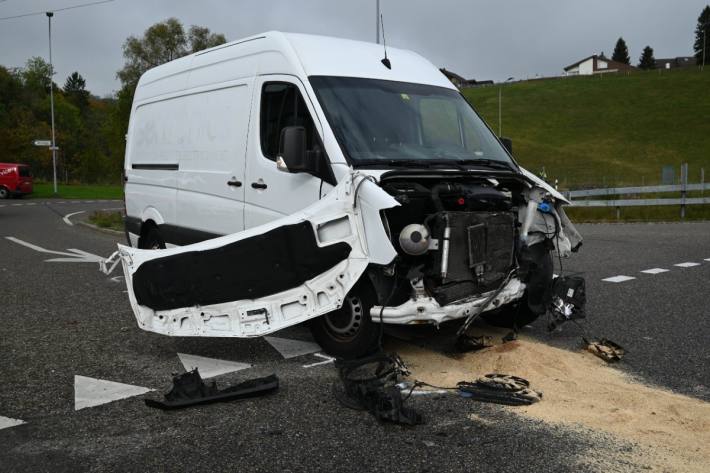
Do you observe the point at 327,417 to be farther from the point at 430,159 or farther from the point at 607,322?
the point at 607,322

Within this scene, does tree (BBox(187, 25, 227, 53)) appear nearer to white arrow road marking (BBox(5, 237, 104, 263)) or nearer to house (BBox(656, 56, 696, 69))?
white arrow road marking (BBox(5, 237, 104, 263))

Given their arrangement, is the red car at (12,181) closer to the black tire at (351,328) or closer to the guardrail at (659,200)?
the guardrail at (659,200)

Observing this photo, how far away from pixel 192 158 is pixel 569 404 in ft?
15.6

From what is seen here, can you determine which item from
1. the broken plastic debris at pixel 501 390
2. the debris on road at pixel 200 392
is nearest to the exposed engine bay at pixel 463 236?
the broken plastic debris at pixel 501 390

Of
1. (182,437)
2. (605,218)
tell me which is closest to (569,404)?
(182,437)

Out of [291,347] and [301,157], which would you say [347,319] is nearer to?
[291,347]

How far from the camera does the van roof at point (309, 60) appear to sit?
19.5ft

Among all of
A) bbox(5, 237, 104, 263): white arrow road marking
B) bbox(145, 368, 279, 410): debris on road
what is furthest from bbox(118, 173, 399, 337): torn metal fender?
bbox(5, 237, 104, 263): white arrow road marking

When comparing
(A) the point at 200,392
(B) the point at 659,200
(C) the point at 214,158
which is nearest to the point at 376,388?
(A) the point at 200,392

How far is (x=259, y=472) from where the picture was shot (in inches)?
135

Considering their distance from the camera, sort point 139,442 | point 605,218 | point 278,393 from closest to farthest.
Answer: point 139,442 < point 278,393 < point 605,218

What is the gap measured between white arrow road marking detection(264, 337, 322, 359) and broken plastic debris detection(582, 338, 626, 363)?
7.52ft

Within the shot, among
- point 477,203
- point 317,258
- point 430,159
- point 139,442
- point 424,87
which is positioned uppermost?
point 424,87

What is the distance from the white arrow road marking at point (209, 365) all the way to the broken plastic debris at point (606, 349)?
9.31 ft
